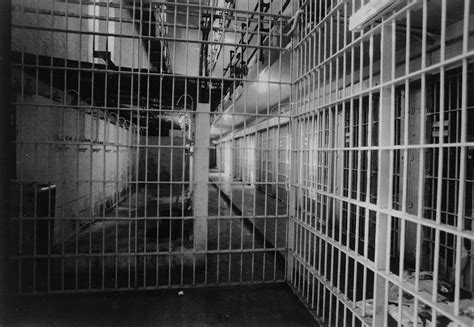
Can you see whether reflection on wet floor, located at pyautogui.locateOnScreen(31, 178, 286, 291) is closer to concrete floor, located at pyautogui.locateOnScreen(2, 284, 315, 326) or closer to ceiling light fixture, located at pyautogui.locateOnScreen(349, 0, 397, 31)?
concrete floor, located at pyautogui.locateOnScreen(2, 284, 315, 326)

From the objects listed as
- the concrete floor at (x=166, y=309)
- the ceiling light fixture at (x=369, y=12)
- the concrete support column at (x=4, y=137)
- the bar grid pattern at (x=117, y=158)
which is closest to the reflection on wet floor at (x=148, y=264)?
the bar grid pattern at (x=117, y=158)

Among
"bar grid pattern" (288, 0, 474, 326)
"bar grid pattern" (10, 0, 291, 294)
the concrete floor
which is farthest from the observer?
"bar grid pattern" (10, 0, 291, 294)

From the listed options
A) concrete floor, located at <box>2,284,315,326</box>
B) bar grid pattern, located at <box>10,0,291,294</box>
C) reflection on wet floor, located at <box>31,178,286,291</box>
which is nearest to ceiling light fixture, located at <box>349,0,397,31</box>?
bar grid pattern, located at <box>10,0,291,294</box>

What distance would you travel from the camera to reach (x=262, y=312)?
3.34 metres

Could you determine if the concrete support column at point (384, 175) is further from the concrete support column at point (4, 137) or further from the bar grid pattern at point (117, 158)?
the concrete support column at point (4, 137)

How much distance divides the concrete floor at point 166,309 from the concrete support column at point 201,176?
0.76 m

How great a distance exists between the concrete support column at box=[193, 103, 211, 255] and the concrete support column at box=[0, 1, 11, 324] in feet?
7.06

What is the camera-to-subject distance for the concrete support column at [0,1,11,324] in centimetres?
262

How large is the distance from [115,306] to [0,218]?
1.64 m

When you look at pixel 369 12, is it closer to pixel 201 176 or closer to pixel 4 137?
pixel 201 176

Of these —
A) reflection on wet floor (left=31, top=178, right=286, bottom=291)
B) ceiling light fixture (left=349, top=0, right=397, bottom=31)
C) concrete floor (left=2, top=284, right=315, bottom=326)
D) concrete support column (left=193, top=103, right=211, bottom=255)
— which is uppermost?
ceiling light fixture (left=349, top=0, right=397, bottom=31)

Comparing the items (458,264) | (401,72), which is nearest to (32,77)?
(458,264)

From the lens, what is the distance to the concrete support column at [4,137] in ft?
8.59

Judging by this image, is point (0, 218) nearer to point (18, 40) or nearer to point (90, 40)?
point (18, 40)
